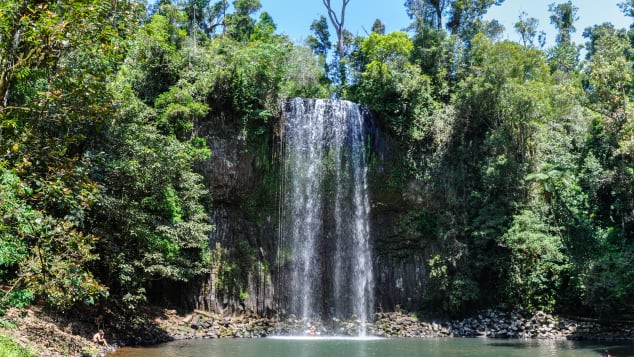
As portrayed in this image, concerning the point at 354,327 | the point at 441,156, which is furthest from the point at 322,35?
the point at 354,327

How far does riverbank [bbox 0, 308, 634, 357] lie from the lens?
17359mm

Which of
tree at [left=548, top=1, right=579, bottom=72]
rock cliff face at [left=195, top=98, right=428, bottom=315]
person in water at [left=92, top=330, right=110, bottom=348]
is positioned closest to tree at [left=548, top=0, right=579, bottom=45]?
tree at [left=548, top=1, right=579, bottom=72]

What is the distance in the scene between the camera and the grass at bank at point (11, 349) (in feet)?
31.4

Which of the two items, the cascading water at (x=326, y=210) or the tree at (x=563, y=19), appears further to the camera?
the tree at (x=563, y=19)

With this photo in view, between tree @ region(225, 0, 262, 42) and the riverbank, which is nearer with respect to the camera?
the riverbank

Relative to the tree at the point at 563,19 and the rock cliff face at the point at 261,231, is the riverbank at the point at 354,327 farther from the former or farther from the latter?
the tree at the point at 563,19

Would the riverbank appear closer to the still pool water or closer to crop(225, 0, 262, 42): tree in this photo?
the still pool water

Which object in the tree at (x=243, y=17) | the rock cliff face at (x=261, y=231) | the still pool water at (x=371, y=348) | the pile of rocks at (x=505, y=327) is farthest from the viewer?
the tree at (x=243, y=17)

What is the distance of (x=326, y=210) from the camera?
23500mm

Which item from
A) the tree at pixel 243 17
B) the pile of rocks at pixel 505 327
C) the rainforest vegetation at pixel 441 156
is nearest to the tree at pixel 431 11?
the rainforest vegetation at pixel 441 156

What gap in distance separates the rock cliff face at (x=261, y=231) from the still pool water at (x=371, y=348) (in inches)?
128

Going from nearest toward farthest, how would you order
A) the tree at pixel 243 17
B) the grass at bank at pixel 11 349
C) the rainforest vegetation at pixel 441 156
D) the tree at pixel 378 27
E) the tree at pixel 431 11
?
the grass at bank at pixel 11 349, the rainforest vegetation at pixel 441 156, the tree at pixel 431 11, the tree at pixel 243 17, the tree at pixel 378 27

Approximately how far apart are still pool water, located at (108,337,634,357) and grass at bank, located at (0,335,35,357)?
3512 millimetres

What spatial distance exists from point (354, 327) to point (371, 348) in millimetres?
5160
